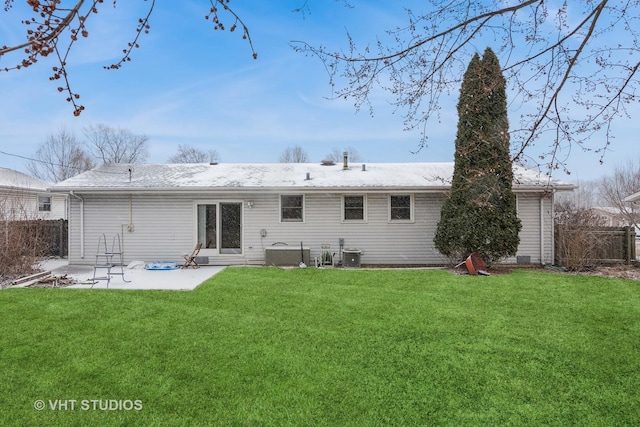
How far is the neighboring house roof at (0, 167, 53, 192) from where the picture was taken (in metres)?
18.0

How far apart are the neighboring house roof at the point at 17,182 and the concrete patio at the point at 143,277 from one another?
332 inches

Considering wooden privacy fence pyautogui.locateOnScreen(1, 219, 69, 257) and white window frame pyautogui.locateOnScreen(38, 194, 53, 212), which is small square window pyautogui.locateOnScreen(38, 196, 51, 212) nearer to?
white window frame pyautogui.locateOnScreen(38, 194, 53, 212)

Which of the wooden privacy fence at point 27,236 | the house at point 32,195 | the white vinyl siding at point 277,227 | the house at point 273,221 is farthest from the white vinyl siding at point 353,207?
the house at point 32,195

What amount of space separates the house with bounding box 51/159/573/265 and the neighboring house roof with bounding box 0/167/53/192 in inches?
307

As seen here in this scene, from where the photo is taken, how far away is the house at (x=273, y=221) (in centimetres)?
1209

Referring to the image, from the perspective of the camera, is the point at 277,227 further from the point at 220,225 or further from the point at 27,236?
the point at 27,236

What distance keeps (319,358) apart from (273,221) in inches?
319

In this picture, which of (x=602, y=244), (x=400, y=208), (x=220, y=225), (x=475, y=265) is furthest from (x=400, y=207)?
(x=602, y=244)

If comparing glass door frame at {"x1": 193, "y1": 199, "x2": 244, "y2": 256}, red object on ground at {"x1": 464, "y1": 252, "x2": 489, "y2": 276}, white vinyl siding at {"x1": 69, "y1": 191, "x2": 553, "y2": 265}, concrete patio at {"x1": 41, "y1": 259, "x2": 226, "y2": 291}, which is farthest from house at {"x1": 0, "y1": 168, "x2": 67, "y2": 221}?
red object on ground at {"x1": 464, "y1": 252, "x2": 489, "y2": 276}

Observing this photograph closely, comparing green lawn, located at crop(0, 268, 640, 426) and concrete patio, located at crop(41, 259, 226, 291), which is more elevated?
concrete patio, located at crop(41, 259, 226, 291)

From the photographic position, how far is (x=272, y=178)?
12.9 meters

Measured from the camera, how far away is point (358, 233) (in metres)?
12.3

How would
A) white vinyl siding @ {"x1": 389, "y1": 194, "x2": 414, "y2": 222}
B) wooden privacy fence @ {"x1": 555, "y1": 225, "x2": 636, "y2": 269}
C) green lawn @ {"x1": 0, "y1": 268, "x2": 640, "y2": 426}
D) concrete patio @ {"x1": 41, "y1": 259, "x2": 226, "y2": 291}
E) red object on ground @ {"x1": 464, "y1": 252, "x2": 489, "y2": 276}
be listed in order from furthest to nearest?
1. white vinyl siding @ {"x1": 389, "y1": 194, "x2": 414, "y2": 222}
2. wooden privacy fence @ {"x1": 555, "y1": 225, "x2": 636, "y2": 269}
3. red object on ground @ {"x1": 464, "y1": 252, "x2": 489, "y2": 276}
4. concrete patio @ {"x1": 41, "y1": 259, "x2": 226, "y2": 291}
5. green lawn @ {"x1": 0, "y1": 268, "x2": 640, "y2": 426}

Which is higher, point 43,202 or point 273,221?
point 43,202
